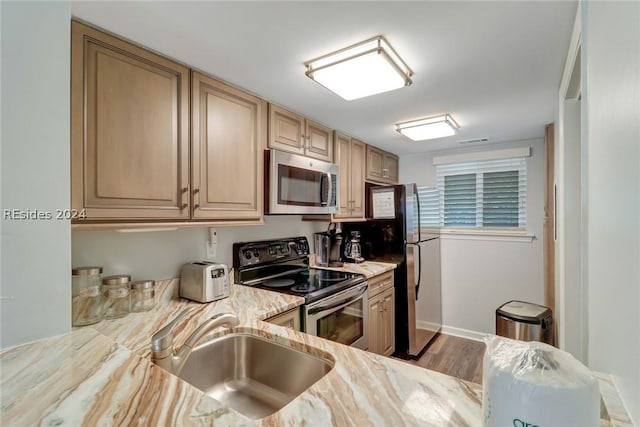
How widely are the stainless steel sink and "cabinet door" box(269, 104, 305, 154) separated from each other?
50.3 inches

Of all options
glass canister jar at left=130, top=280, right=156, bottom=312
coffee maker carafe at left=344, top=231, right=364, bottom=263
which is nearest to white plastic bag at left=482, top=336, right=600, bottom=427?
glass canister jar at left=130, top=280, right=156, bottom=312

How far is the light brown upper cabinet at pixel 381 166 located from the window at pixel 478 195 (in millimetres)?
451

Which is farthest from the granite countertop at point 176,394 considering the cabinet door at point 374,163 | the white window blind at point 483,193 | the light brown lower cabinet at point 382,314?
the white window blind at point 483,193

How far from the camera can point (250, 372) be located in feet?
4.12

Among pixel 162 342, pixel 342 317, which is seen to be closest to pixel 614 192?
pixel 162 342

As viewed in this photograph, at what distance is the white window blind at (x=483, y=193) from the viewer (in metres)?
3.22

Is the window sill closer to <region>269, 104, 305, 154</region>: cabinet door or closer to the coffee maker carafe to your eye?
the coffee maker carafe

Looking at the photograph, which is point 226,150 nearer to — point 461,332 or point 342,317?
point 342,317

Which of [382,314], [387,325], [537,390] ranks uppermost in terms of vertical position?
[537,390]

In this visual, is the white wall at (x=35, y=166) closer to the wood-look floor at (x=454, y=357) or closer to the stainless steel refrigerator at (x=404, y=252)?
the stainless steel refrigerator at (x=404, y=252)

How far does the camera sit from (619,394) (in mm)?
639

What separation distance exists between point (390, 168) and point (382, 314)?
5.95 ft

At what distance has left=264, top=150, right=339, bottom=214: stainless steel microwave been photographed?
198 centimetres

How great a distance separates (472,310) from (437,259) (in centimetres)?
70
